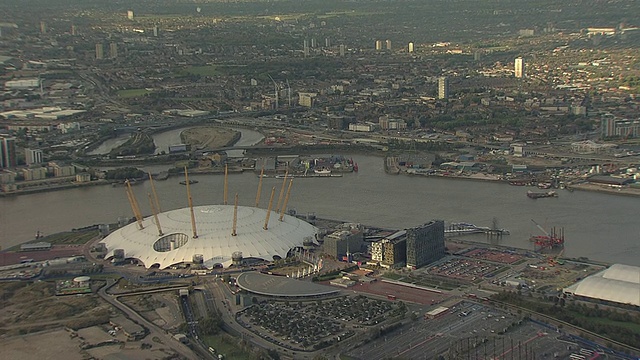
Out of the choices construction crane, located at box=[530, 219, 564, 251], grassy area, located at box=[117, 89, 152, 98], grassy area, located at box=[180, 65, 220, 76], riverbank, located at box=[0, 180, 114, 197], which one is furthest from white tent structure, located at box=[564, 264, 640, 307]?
grassy area, located at box=[180, 65, 220, 76]

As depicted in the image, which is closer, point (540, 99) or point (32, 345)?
point (32, 345)

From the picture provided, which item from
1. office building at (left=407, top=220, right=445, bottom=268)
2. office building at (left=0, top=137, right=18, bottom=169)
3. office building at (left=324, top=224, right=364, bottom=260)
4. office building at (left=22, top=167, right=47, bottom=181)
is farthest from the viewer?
office building at (left=0, top=137, right=18, bottom=169)

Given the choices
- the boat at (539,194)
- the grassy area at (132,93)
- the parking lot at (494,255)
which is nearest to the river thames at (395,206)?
the boat at (539,194)

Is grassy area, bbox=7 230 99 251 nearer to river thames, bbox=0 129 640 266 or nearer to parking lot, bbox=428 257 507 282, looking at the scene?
river thames, bbox=0 129 640 266

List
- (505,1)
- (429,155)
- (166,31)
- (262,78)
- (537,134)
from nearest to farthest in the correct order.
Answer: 1. (429,155)
2. (537,134)
3. (262,78)
4. (166,31)
5. (505,1)

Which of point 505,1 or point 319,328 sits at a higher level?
point 505,1

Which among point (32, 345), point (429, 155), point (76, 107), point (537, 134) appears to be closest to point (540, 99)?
point (537, 134)

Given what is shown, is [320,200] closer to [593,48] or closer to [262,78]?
[262,78]

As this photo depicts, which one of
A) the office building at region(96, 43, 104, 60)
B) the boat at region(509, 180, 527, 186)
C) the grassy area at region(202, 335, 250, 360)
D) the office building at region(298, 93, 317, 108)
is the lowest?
the grassy area at region(202, 335, 250, 360)
